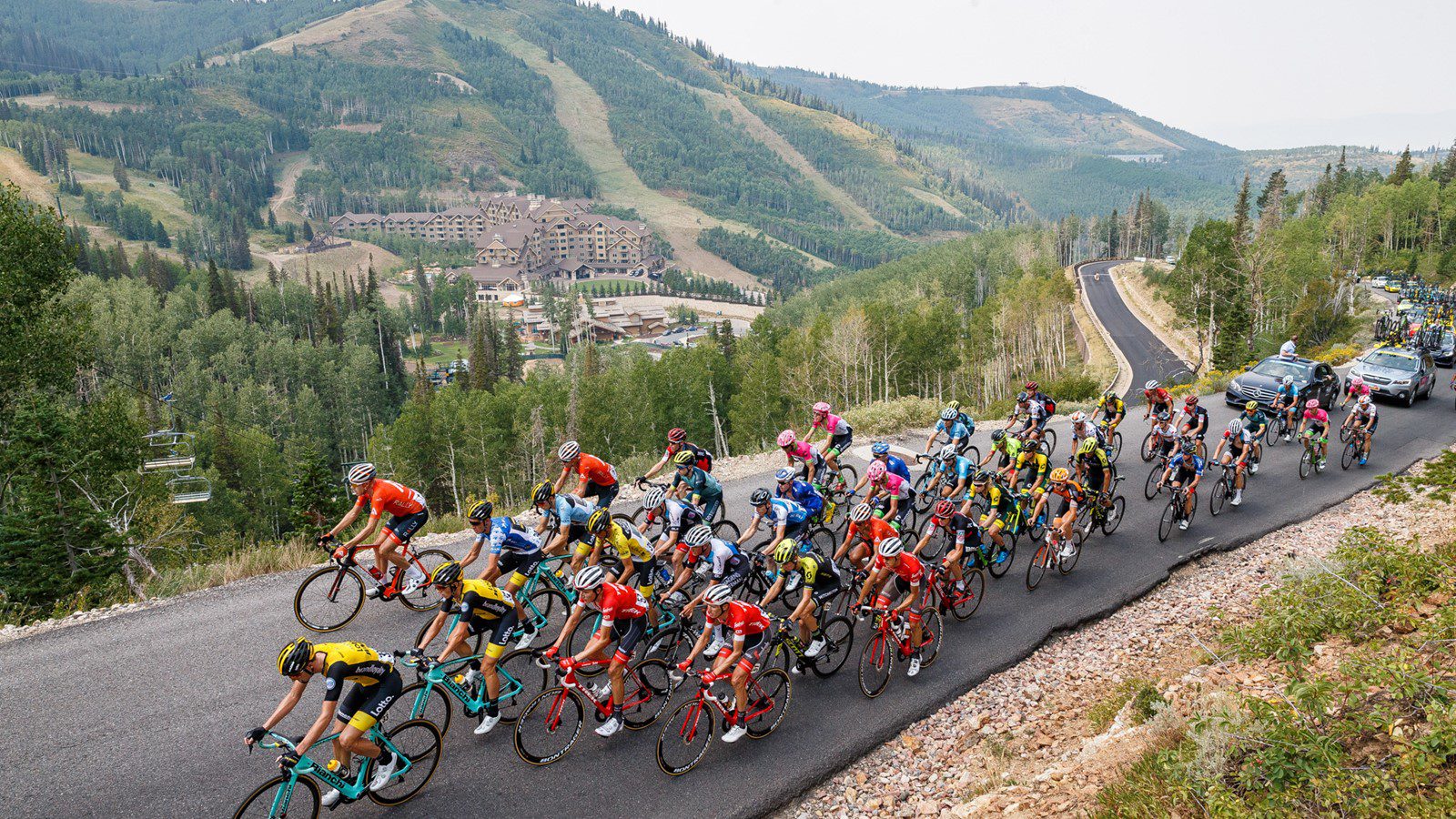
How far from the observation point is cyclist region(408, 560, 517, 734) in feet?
29.8

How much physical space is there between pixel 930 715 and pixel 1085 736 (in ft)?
6.84

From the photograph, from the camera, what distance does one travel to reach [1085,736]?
1013 cm

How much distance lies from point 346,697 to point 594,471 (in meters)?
5.64

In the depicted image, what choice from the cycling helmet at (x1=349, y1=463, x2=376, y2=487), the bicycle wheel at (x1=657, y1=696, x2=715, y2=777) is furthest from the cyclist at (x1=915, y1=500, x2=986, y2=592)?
the cycling helmet at (x1=349, y1=463, x2=376, y2=487)

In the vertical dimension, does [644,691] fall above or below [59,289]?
below

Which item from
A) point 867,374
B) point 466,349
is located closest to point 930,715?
point 867,374

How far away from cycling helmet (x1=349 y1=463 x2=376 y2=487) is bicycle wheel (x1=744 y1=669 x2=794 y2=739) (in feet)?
21.9

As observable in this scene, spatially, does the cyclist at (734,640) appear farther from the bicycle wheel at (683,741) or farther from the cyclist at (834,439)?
the cyclist at (834,439)

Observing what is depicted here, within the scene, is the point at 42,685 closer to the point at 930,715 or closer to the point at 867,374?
the point at 930,715

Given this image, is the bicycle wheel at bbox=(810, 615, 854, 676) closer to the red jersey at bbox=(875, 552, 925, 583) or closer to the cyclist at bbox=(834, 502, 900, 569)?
the red jersey at bbox=(875, 552, 925, 583)

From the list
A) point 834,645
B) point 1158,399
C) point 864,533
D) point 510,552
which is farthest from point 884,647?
point 1158,399

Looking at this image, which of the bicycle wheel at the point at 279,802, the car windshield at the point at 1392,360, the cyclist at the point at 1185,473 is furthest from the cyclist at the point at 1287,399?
the bicycle wheel at the point at 279,802

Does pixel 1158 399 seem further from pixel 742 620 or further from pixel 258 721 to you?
pixel 258 721

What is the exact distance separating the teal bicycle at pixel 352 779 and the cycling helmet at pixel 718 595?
355 cm
